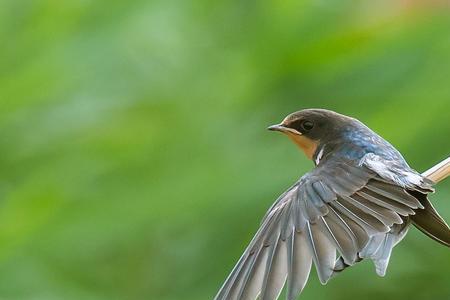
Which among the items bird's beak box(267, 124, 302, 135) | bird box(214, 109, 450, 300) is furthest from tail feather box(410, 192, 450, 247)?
bird's beak box(267, 124, 302, 135)

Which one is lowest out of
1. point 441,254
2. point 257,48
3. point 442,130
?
point 441,254

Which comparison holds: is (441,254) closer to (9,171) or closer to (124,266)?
(124,266)

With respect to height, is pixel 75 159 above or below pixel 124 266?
above

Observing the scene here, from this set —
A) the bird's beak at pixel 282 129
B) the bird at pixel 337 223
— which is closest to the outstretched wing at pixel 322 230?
the bird at pixel 337 223

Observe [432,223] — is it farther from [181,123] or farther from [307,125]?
[181,123]

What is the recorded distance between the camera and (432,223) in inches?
71.8

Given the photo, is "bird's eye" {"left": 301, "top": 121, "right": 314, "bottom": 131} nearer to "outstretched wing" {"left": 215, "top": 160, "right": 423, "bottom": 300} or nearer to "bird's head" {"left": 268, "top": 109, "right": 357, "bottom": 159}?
"bird's head" {"left": 268, "top": 109, "right": 357, "bottom": 159}

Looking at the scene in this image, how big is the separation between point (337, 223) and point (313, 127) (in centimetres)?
38

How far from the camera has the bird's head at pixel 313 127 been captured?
2.10m

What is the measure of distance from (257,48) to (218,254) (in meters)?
0.44

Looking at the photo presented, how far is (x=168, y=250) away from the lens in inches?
92.0

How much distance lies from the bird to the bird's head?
0.23 ft

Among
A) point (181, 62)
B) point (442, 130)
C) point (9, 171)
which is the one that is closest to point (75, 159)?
point (9, 171)

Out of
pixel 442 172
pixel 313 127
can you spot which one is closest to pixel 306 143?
pixel 313 127
